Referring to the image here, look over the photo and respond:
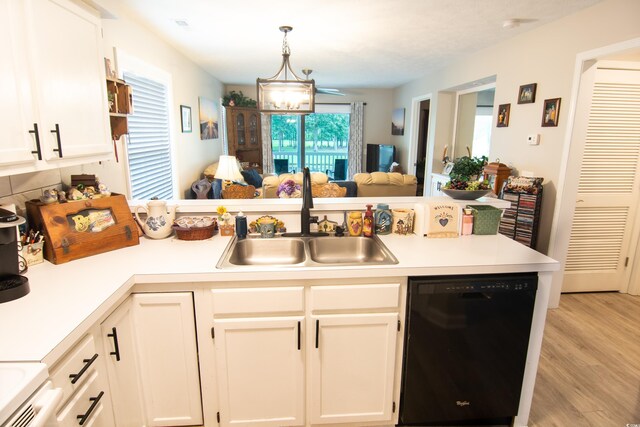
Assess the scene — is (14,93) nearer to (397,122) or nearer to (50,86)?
(50,86)

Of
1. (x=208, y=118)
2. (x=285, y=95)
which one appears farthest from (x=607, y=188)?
(x=208, y=118)

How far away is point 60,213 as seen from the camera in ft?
5.08

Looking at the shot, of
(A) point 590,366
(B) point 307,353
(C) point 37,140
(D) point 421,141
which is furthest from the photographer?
(D) point 421,141

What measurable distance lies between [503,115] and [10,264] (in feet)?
13.3

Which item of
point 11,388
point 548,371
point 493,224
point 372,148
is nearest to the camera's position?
point 11,388

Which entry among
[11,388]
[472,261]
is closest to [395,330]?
[472,261]

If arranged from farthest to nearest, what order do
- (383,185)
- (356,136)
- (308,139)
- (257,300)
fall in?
(308,139)
(356,136)
(383,185)
(257,300)

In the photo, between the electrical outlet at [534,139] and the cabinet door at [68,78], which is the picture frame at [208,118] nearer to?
the cabinet door at [68,78]

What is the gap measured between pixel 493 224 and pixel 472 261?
1.96 feet

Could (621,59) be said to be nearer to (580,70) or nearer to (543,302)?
Answer: (580,70)

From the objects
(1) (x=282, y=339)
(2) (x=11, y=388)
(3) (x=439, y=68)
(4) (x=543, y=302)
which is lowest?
(1) (x=282, y=339)

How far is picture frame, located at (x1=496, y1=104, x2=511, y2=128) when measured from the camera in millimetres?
3604

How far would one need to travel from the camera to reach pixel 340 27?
3.23 meters

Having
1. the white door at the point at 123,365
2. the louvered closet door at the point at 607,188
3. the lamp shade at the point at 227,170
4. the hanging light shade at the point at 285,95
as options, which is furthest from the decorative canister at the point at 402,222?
the lamp shade at the point at 227,170
